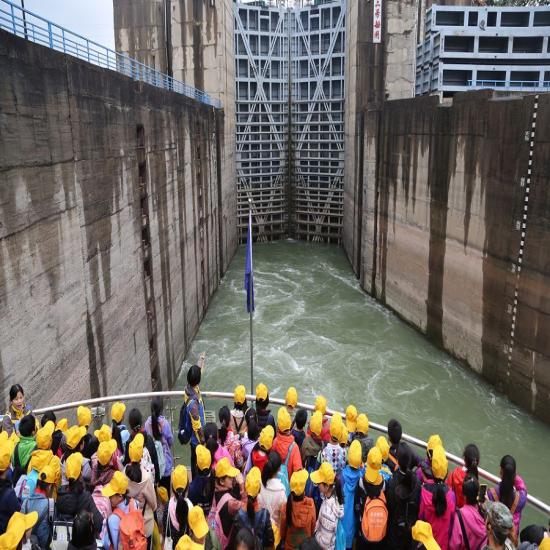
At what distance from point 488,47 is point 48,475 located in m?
24.8

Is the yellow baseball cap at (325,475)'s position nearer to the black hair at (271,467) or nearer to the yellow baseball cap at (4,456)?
the black hair at (271,467)

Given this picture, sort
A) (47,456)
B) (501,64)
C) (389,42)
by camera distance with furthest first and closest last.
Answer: (501,64)
(389,42)
(47,456)

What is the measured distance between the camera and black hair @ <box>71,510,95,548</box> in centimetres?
323

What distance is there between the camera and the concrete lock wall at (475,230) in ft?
34.7

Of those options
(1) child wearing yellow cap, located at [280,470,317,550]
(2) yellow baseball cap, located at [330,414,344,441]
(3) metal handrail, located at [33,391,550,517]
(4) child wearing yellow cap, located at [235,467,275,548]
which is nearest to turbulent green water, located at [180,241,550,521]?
(3) metal handrail, located at [33,391,550,517]

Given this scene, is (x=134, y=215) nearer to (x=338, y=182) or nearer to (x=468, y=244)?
(x=468, y=244)

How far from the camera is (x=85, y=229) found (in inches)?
300

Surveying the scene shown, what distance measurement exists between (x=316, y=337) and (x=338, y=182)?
1354cm

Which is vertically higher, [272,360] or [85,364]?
[85,364]

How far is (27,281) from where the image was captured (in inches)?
236

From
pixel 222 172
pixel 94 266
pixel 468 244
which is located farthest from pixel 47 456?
pixel 222 172

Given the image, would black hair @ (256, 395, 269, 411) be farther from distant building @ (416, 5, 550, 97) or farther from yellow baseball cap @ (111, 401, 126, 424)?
distant building @ (416, 5, 550, 97)

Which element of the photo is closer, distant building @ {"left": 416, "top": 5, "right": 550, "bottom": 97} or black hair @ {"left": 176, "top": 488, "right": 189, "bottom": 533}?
black hair @ {"left": 176, "top": 488, "right": 189, "bottom": 533}

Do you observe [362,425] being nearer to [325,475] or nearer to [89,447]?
[325,475]
